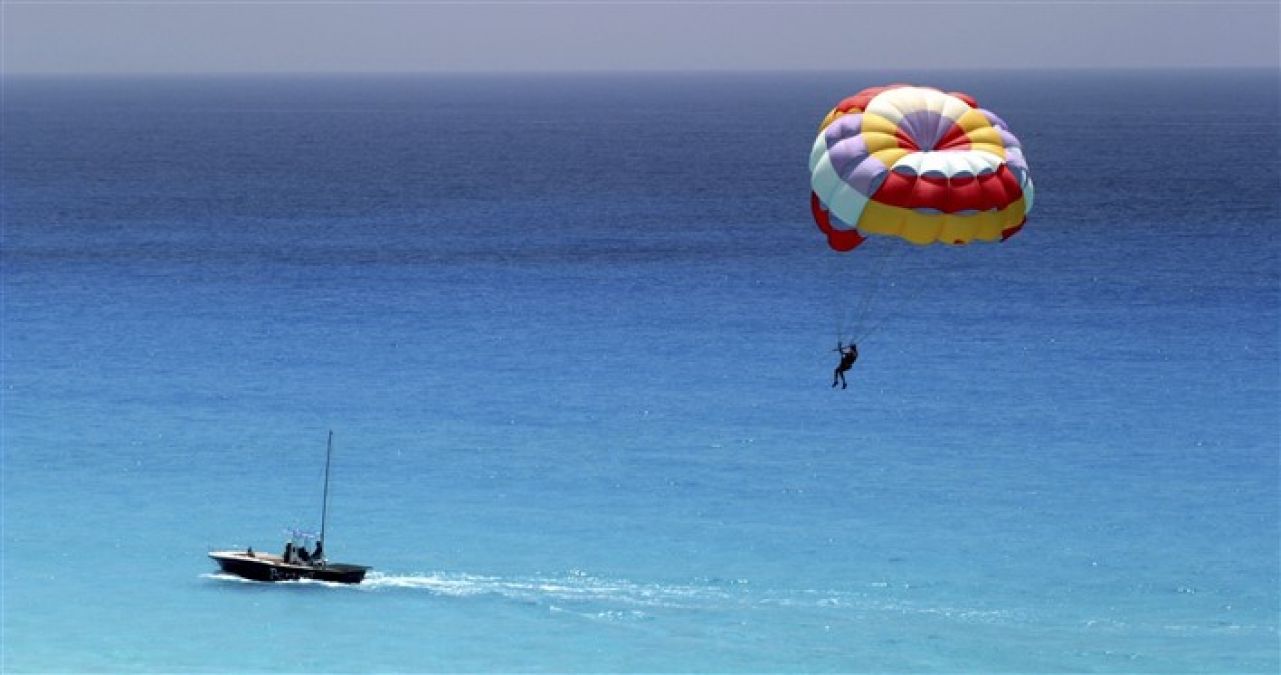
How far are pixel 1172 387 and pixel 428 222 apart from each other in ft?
156

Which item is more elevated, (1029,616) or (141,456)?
(141,456)

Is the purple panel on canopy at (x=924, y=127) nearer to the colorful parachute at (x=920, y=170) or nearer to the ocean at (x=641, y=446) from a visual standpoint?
the colorful parachute at (x=920, y=170)

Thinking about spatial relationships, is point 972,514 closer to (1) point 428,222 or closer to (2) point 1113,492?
(2) point 1113,492

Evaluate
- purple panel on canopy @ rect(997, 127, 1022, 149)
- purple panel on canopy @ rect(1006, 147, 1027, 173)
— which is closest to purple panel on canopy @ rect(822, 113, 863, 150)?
purple panel on canopy @ rect(997, 127, 1022, 149)

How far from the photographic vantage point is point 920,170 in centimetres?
3503

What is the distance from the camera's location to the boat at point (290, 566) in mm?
42875

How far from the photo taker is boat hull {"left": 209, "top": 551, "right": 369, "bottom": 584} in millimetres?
42875

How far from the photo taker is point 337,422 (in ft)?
183

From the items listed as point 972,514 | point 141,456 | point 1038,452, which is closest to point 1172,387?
point 1038,452

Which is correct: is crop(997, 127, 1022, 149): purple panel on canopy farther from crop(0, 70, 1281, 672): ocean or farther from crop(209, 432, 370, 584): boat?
crop(209, 432, 370, 584): boat

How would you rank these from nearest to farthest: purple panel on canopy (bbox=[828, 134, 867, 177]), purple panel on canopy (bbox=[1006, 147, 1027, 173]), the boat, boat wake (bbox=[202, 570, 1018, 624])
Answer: purple panel on canopy (bbox=[828, 134, 867, 177]) → purple panel on canopy (bbox=[1006, 147, 1027, 173]) → boat wake (bbox=[202, 570, 1018, 624]) → the boat

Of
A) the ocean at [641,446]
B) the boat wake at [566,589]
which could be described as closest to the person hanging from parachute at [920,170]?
the boat wake at [566,589]

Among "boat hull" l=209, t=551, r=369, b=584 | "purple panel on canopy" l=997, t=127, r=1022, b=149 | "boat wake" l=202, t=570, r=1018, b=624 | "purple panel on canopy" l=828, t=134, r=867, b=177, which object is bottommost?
"boat wake" l=202, t=570, r=1018, b=624

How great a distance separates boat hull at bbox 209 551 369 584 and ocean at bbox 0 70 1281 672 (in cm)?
37
